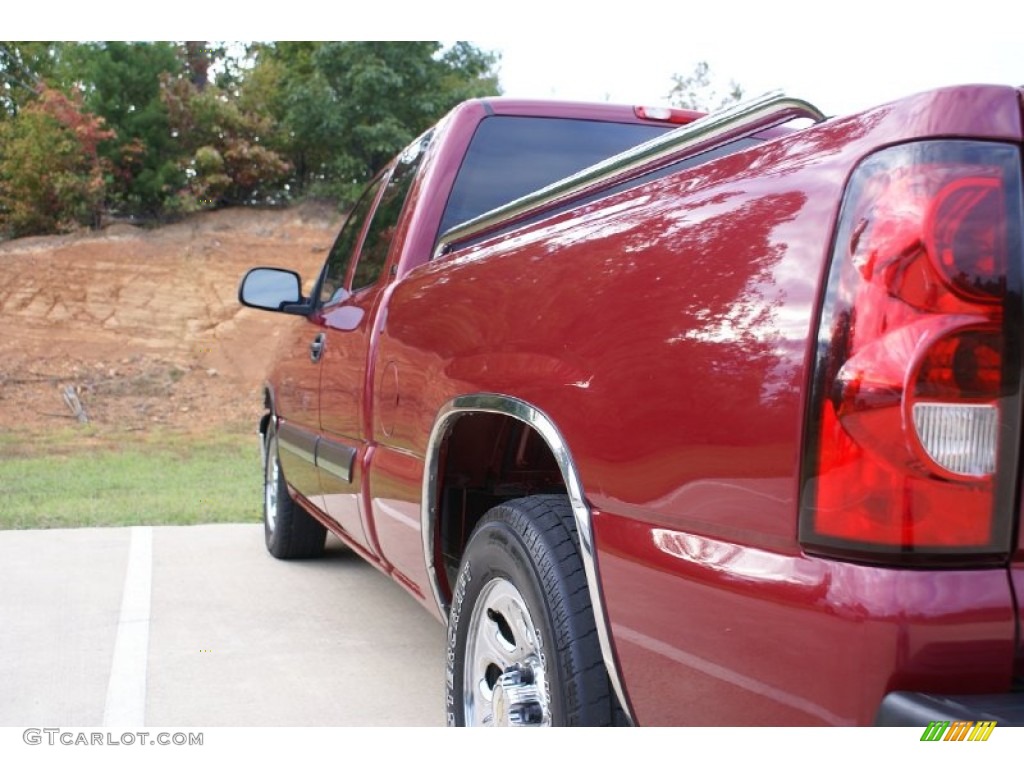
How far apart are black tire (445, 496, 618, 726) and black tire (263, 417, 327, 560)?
3.37 meters

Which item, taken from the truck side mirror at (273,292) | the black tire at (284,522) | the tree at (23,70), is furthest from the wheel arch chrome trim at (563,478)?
the tree at (23,70)

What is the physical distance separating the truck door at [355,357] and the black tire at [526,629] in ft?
4.05

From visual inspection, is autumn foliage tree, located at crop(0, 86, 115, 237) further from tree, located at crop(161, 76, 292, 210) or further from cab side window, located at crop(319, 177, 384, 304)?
cab side window, located at crop(319, 177, 384, 304)

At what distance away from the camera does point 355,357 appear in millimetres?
3971

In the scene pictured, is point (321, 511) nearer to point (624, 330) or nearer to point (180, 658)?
point (180, 658)

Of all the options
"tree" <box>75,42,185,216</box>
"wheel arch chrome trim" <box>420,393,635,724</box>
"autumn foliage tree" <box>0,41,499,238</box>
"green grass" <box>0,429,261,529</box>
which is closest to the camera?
"wheel arch chrome trim" <box>420,393,635,724</box>

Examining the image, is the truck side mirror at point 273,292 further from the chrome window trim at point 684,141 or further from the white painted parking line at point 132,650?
the chrome window trim at point 684,141

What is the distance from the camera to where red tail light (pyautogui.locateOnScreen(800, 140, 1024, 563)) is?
1448 mm

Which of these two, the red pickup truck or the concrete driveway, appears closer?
the red pickup truck

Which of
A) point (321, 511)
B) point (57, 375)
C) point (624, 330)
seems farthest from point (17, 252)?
point (624, 330)

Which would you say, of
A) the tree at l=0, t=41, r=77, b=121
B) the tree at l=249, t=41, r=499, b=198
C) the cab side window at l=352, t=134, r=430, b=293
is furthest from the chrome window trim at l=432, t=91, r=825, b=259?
the tree at l=0, t=41, r=77, b=121

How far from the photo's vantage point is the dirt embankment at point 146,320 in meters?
17.1

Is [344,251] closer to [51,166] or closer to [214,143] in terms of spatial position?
[51,166]

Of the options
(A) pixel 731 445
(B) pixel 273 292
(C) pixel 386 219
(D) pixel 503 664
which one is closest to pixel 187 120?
(B) pixel 273 292
